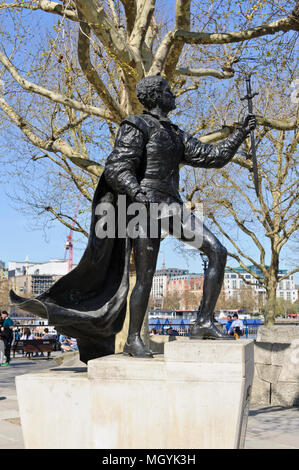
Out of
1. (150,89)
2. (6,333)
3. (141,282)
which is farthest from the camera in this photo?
(6,333)

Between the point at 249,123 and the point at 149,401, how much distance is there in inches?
101

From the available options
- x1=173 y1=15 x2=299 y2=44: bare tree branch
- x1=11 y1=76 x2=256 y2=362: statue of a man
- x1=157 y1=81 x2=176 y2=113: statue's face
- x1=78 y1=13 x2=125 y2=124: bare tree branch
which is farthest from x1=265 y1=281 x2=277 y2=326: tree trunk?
x1=157 y1=81 x2=176 y2=113: statue's face

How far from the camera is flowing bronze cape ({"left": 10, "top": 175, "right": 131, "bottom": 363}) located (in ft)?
14.4

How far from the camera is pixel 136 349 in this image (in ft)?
13.7

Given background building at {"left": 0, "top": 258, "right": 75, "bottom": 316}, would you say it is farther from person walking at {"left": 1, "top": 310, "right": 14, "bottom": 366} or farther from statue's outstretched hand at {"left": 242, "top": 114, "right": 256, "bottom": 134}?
statue's outstretched hand at {"left": 242, "top": 114, "right": 256, "bottom": 134}

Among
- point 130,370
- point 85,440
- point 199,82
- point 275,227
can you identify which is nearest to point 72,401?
point 85,440

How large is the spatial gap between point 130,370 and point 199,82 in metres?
11.2

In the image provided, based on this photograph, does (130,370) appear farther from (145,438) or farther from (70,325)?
(70,325)

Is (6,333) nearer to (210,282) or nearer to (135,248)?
(135,248)

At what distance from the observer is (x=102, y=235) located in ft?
14.9

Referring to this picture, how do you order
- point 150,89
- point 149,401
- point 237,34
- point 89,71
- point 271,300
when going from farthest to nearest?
point 271,300 < point 89,71 < point 237,34 < point 150,89 < point 149,401

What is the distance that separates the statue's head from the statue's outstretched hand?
71 centimetres

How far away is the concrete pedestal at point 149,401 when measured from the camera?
3608 millimetres

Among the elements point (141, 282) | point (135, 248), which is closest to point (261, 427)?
point (141, 282)
